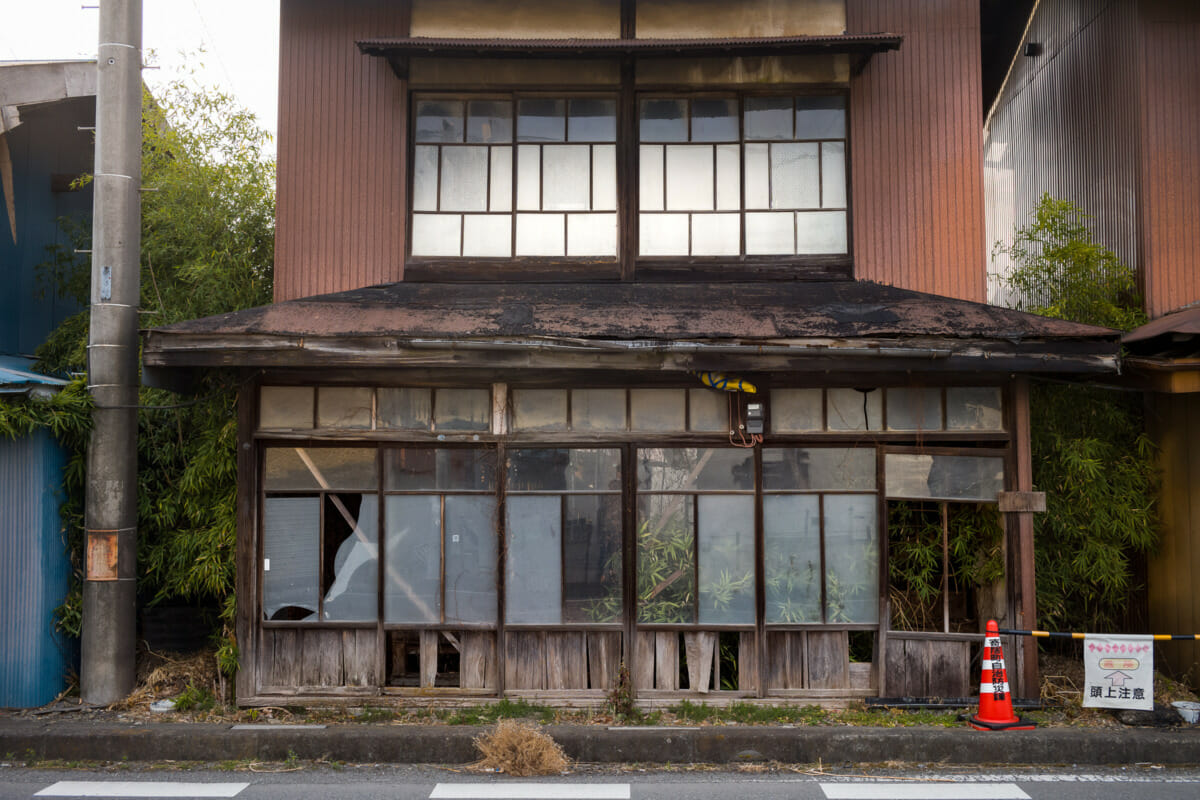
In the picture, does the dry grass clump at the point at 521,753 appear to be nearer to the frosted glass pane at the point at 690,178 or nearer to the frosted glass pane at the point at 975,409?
the frosted glass pane at the point at 975,409

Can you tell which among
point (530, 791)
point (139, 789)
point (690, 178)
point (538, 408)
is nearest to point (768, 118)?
point (690, 178)

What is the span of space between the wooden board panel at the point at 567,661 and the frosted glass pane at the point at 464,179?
440cm

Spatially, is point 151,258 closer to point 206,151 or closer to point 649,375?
point 206,151

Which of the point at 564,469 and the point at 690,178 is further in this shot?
the point at 690,178

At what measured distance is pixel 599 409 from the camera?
7.98 metres

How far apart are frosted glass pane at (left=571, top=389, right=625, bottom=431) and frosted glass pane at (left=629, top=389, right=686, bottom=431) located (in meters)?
0.12

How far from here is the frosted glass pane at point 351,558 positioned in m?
7.98

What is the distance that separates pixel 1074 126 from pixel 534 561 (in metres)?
8.59

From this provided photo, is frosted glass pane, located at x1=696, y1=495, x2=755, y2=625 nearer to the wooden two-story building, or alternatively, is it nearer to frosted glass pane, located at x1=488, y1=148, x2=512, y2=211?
the wooden two-story building

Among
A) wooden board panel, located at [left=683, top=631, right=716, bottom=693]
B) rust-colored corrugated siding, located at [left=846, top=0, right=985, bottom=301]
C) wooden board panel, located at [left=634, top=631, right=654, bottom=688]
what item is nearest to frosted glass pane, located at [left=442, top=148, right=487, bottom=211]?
rust-colored corrugated siding, located at [left=846, top=0, right=985, bottom=301]

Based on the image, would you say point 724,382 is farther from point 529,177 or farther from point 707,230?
point 529,177

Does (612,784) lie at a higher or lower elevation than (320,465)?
lower

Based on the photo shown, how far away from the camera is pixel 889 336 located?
7.14 meters

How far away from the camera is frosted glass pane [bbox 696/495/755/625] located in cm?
791
